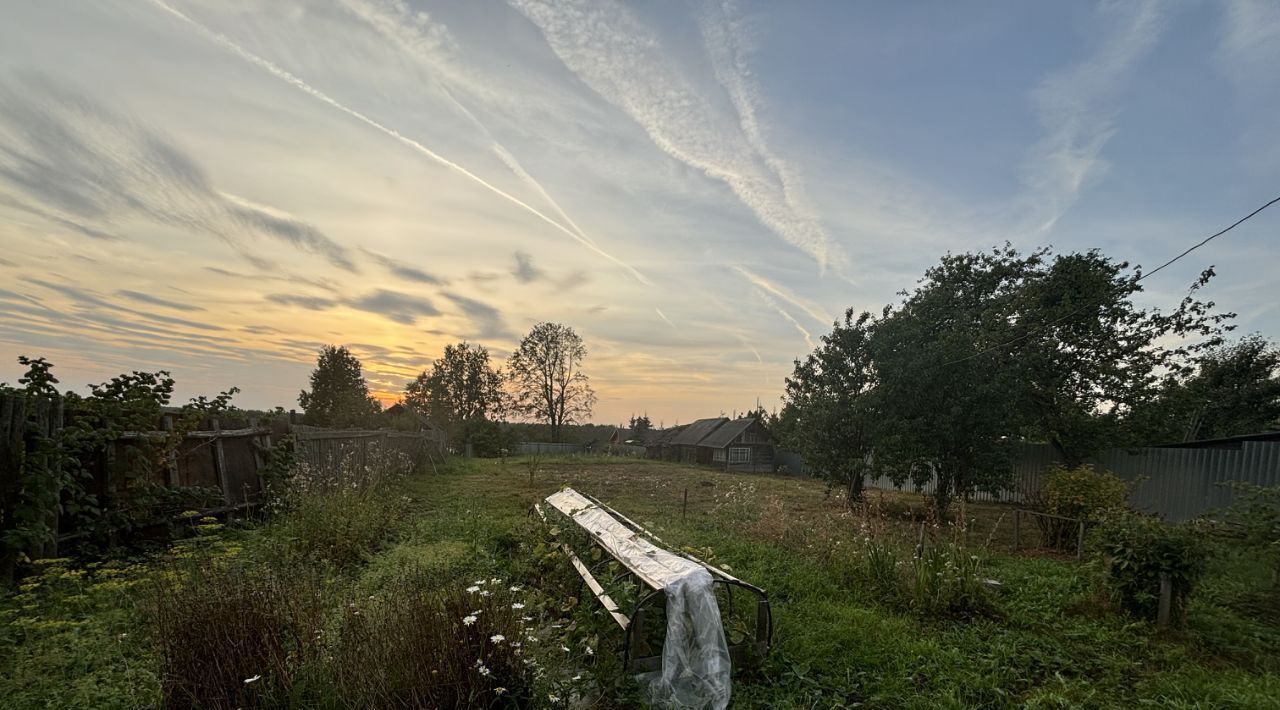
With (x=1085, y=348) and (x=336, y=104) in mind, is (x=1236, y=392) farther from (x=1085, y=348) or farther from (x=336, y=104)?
(x=336, y=104)

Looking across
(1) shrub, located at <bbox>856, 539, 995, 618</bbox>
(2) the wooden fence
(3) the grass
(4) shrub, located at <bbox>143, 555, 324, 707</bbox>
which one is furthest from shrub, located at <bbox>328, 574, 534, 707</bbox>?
(1) shrub, located at <bbox>856, 539, 995, 618</bbox>

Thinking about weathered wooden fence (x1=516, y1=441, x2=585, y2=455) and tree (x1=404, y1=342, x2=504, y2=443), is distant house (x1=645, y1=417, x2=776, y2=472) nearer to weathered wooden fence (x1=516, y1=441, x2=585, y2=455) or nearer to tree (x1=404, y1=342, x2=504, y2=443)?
weathered wooden fence (x1=516, y1=441, x2=585, y2=455)

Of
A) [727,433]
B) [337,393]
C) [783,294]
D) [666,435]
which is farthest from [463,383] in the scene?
[783,294]

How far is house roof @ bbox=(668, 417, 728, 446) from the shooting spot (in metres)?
38.8

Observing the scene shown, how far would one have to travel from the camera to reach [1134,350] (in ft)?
47.2

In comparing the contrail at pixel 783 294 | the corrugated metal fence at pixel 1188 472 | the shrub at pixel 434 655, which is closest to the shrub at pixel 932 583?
the shrub at pixel 434 655

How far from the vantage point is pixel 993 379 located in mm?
12055

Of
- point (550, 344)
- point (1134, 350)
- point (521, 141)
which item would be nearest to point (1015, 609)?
point (521, 141)

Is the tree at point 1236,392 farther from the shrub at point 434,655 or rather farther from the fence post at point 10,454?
the fence post at point 10,454

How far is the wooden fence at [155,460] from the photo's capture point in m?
4.71

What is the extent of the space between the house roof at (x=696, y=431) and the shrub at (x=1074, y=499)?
29.2m

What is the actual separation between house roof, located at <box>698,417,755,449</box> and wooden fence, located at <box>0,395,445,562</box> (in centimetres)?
2639

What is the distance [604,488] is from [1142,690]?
543 inches

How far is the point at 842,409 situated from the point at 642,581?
10897 millimetres
